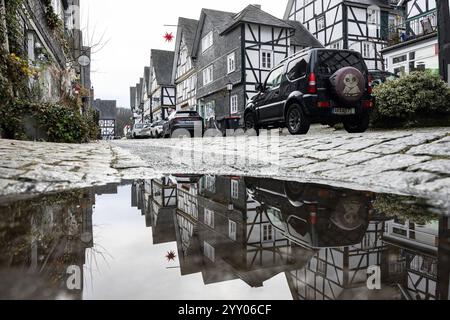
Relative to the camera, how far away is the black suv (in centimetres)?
839

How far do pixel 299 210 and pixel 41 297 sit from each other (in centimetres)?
164

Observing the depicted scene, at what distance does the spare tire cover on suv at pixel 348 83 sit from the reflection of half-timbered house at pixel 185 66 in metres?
26.2

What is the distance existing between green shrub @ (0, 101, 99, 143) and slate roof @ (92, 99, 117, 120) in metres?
57.4

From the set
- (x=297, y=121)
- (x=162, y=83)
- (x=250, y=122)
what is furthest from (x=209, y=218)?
(x=162, y=83)

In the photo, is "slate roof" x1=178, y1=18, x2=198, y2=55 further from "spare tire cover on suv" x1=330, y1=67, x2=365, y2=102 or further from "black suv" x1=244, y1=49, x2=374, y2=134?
"spare tire cover on suv" x1=330, y1=67, x2=365, y2=102

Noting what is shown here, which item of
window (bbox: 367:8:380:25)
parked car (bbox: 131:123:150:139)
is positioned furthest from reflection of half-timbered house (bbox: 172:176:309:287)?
window (bbox: 367:8:380:25)

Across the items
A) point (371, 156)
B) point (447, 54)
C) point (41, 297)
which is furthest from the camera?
point (447, 54)

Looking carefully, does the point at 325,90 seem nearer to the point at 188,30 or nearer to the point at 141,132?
the point at 141,132

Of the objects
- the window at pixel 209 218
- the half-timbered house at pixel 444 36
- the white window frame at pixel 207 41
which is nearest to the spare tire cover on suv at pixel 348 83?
the half-timbered house at pixel 444 36

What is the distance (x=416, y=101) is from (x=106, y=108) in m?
62.5
